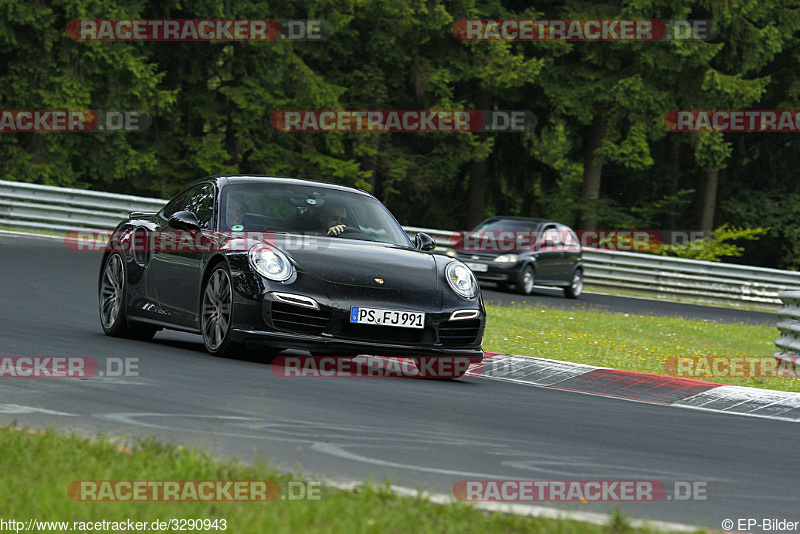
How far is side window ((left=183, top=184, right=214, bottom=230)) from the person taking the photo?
35.0 ft

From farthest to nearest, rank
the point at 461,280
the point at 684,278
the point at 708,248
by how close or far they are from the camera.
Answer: the point at 708,248 → the point at 684,278 → the point at 461,280

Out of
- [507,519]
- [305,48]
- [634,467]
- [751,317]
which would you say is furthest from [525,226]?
[507,519]

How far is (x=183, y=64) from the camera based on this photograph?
36375 millimetres

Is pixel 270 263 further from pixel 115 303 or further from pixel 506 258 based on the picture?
pixel 506 258

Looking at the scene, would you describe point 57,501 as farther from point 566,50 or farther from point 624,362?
point 566,50

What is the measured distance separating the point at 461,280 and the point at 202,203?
2.45 meters

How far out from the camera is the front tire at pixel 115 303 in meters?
11.4

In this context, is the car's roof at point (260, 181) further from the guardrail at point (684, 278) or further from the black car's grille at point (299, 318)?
the guardrail at point (684, 278)

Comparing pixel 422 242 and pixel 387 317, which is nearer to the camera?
pixel 387 317

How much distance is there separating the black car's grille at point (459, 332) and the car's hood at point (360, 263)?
0.32 metres

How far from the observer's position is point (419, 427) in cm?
717

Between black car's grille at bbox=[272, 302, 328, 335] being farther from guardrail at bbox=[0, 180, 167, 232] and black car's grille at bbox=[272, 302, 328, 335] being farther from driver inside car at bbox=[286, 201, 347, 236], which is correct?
guardrail at bbox=[0, 180, 167, 232]

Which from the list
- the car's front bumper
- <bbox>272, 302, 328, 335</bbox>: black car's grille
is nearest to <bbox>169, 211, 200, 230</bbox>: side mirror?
the car's front bumper

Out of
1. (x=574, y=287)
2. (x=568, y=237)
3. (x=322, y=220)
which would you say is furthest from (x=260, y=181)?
(x=568, y=237)
